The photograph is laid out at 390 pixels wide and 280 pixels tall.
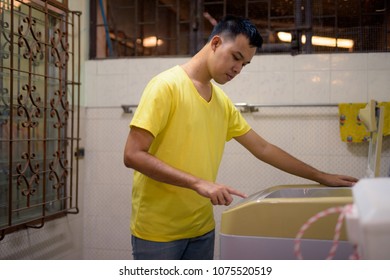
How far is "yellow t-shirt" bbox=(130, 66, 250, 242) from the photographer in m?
1.26

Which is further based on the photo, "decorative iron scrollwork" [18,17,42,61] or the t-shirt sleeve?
"decorative iron scrollwork" [18,17,42,61]

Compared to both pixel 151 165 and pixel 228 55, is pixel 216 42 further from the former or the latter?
pixel 151 165

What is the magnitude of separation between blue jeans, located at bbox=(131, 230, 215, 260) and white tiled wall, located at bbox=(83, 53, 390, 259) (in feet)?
3.31

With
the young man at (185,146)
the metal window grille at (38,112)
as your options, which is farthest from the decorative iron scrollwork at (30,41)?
the young man at (185,146)

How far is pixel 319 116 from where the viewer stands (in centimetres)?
226

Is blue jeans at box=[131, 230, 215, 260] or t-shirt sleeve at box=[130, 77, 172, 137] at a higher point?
t-shirt sleeve at box=[130, 77, 172, 137]

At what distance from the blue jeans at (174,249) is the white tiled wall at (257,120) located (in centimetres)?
101

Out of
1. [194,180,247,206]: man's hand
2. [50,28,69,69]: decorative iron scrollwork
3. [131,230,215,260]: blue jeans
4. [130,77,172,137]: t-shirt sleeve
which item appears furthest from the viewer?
[50,28,69,69]: decorative iron scrollwork

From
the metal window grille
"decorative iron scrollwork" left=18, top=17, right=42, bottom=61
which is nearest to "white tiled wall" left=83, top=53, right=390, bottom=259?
the metal window grille

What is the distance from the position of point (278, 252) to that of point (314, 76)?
1.54 meters

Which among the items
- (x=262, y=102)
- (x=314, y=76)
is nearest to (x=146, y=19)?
(x=262, y=102)

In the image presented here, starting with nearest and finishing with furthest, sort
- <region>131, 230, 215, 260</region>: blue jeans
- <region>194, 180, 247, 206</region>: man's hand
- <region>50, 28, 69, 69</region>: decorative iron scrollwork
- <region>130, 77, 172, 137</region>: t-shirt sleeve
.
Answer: <region>194, 180, 247, 206</region>: man's hand → <region>130, 77, 172, 137</region>: t-shirt sleeve → <region>131, 230, 215, 260</region>: blue jeans → <region>50, 28, 69, 69</region>: decorative iron scrollwork

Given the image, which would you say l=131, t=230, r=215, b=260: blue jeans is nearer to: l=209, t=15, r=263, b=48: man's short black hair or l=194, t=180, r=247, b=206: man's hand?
l=194, t=180, r=247, b=206: man's hand
